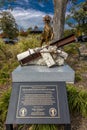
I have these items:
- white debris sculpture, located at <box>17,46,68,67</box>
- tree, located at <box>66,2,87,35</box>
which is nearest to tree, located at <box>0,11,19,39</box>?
tree, located at <box>66,2,87,35</box>

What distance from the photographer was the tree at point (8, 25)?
93.6 ft

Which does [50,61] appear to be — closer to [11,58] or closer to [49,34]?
[49,34]

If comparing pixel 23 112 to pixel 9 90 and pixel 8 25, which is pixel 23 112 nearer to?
pixel 9 90

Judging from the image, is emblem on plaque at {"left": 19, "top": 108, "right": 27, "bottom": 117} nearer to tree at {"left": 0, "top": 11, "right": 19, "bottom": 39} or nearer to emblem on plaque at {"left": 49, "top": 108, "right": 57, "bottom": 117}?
emblem on plaque at {"left": 49, "top": 108, "right": 57, "bottom": 117}

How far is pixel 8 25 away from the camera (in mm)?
28625

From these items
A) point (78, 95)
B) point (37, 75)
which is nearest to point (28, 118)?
point (78, 95)

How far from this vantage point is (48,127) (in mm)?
4219

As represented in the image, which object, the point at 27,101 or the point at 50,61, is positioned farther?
the point at 50,61

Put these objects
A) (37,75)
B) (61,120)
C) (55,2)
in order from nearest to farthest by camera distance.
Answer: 1. (61,120)
2. (37,75)
3. (55,2)

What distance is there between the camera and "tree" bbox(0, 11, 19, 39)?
28541 mm

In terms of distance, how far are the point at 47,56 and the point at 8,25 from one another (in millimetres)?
23129

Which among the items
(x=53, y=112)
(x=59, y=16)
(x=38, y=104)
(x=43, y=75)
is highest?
(x=59, y=16)

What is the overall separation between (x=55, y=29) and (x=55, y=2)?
1.27 m

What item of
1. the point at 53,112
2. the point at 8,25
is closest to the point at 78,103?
the point at 53,112
